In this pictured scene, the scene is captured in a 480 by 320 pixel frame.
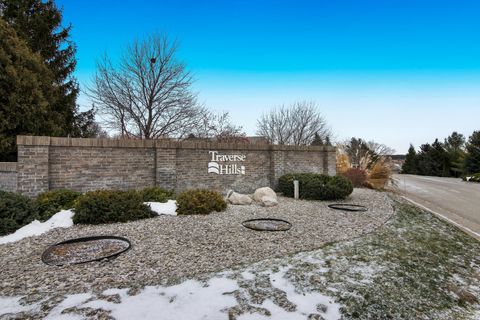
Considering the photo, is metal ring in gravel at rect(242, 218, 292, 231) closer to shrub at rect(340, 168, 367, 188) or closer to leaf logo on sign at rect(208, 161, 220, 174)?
leaf logo on sign at rect(208, 161, 220, 174)

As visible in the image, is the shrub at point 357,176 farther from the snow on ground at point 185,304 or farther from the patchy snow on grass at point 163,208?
the snow on ground at point 185,304

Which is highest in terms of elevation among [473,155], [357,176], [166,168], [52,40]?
[52,40]

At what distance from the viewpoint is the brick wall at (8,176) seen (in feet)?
20.9

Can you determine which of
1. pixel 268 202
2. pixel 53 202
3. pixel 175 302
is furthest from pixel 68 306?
pixel 268 202

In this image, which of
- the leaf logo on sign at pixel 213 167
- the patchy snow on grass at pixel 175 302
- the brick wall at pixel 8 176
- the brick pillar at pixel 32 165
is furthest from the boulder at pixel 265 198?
the brick wall at pixel 8 176

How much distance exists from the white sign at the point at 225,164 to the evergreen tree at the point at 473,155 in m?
25.0

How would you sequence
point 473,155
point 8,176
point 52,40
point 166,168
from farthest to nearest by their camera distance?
point 473,155
point 52,40
point 166,168
point 8,176

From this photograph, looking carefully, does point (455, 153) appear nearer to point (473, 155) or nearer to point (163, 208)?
point (473, 155)

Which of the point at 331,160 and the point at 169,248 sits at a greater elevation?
the point at 331,160

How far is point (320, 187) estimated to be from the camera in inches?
349

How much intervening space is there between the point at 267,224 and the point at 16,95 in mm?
7865

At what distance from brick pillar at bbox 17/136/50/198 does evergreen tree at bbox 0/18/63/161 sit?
1.77 m

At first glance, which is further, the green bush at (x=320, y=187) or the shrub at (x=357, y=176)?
the shrub at (x=357, y=176)

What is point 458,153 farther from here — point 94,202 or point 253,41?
point 94,202
